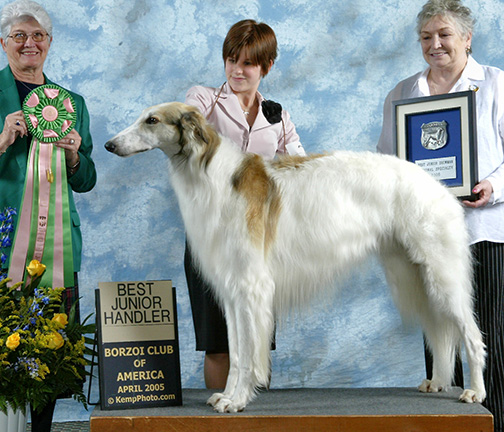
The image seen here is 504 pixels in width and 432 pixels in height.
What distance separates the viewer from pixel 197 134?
2775 mm

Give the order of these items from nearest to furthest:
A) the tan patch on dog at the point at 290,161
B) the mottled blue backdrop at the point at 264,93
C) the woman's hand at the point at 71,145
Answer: the tan patch on dog at the point at 290,161 < the woman's hand at the point at 71,145 < the mottled blue backdrop at the point at 264,93

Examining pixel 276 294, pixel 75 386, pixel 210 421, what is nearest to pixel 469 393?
pixel 276 294

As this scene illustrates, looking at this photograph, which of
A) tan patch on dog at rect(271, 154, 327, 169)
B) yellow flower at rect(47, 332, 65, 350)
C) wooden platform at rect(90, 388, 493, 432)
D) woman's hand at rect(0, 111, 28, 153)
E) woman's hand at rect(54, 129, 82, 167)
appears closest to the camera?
wooden platform at rect(90, 388, 493, 432)

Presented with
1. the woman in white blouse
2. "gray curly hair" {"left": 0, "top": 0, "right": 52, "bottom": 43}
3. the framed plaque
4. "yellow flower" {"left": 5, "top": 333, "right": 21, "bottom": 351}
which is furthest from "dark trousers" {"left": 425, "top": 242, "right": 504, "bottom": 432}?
"gray curly hair" {"left": 0, "top": 0, "right": 52, "bottom": 43}

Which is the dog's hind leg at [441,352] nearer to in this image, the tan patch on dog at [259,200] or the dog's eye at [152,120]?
the tan patch on dog at [259,200]

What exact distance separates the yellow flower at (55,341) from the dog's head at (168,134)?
82 centimetres

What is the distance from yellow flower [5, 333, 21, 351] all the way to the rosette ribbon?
501mm

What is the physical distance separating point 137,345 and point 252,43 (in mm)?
1480

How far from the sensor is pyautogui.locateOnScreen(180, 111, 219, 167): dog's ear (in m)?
2.76

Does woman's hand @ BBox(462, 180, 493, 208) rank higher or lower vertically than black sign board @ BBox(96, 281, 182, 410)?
higher

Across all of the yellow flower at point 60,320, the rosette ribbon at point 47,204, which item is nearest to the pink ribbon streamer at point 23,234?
the rosette ribbon at point 47,204

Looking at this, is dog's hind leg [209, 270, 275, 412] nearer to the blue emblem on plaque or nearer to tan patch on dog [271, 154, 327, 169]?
tan patch on dog [271, 154, 327, 169]

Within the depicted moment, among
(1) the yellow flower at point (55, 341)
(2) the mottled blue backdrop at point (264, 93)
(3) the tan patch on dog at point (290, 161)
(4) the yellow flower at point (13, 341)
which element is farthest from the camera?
(2) the mottled blue backdrop at point (264, 93)

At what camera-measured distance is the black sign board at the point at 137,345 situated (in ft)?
8.76
